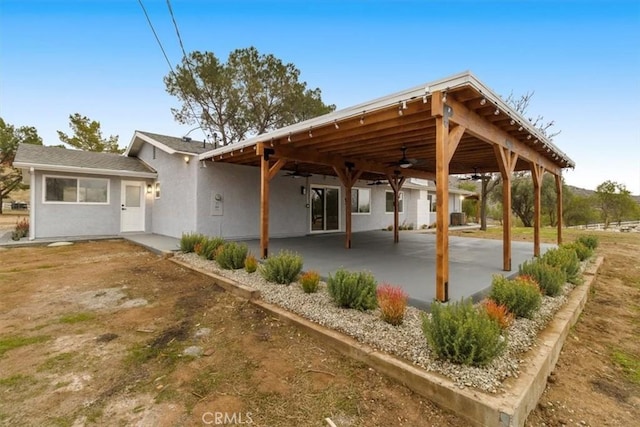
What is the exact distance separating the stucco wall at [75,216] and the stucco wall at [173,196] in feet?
3.95

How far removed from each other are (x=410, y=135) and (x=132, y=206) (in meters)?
10.6

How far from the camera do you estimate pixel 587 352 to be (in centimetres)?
320

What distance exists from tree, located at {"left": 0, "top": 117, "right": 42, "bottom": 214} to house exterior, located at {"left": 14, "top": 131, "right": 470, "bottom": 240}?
18038 millimetres

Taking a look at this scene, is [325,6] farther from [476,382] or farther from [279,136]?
[476,382]

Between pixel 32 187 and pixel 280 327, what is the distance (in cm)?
1053

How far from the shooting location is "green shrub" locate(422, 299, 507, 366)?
231 centimetres

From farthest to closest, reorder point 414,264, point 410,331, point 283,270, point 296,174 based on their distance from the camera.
A: point 296,174, point 414,264, point 283,270, point 410,331

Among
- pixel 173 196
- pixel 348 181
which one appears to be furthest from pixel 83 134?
pixel 348 181

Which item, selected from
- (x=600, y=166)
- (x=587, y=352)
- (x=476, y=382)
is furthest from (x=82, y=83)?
(x=600, y=166)

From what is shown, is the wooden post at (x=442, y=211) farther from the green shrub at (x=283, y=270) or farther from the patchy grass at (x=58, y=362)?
the patchy grass at (x=58, y=362)

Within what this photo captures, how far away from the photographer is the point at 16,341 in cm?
311

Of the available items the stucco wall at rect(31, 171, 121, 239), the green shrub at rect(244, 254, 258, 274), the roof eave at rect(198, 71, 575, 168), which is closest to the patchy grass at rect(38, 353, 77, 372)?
the green shrub at rect(244, 254, 258, 274)

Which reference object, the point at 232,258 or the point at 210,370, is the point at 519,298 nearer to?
the point at 210,370

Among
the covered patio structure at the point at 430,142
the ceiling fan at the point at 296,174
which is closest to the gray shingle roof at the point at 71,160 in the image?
the covered patio structure at the point at 430,142
